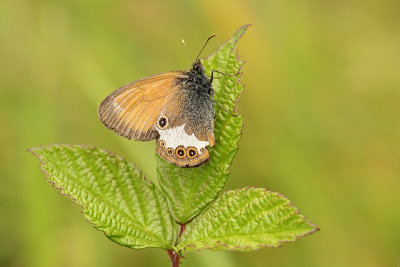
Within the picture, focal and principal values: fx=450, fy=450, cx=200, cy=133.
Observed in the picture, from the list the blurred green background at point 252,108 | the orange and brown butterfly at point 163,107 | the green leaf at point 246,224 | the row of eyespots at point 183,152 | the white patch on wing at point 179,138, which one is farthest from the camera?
the blurred green background at point 252,108

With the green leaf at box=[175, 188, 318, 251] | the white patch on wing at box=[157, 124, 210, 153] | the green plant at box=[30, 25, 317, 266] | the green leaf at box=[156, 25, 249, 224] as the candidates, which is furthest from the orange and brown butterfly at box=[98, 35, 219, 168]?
the green leaf at box=[175, 188, 318, 251]

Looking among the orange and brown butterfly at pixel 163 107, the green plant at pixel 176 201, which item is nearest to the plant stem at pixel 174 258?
the green plant at pixel 176 201

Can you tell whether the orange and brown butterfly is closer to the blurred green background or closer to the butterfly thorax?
the butterfly thorax

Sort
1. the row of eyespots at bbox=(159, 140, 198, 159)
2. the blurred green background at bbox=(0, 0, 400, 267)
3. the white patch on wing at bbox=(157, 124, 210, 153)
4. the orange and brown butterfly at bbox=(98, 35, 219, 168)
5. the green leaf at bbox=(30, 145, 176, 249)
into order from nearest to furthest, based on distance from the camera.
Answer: the green leaf at bbox=(30, 145, 176, 249), the row of eyespots at bbox=(159, 140, 198, 159), the white patch on wing at bbox=(157, 124, 210, 153), the orange and brown butterfly at bbox=(98, 35, 219, 168), the blurred green background at bbox=(0, 0, 400, 267)

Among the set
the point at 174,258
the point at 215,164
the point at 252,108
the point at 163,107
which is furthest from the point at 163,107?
the point at 252,108

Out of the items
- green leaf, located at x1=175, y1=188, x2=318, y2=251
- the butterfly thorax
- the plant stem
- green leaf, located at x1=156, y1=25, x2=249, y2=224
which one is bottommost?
the plant stem

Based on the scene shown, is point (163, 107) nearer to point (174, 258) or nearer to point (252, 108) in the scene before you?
point (174, 258)

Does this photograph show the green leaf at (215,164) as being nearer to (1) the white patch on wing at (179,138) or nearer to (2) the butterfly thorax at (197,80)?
(1) the white patch on wing at (179,138)
